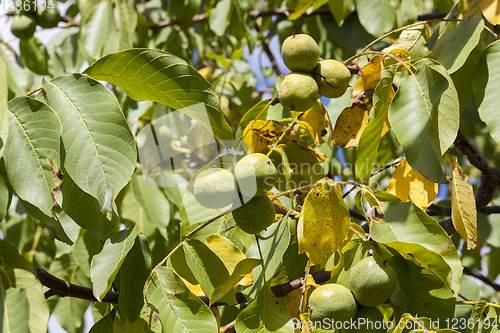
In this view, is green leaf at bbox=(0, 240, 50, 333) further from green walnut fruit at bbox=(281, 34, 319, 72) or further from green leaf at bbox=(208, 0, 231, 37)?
green leaf at bbox=(208, 0, 231, 37)

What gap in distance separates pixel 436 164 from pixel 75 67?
2208mm

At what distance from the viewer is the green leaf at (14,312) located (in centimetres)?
64

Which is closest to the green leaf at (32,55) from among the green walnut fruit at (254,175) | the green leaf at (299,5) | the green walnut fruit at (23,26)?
the green walnut fruit at (23,26)

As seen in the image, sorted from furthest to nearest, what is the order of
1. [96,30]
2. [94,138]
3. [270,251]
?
[96,30]
[270,251]
[94,138]

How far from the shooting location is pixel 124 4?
2.09 m

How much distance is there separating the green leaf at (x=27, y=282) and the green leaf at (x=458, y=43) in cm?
100

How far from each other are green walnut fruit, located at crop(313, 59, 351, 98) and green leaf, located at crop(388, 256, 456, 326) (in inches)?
17.1

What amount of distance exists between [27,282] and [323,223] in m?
0.58

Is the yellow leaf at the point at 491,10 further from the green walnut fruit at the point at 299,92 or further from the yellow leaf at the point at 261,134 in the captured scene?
the yellow leaf at the point at 261,134

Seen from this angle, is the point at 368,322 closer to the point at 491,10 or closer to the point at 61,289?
the point at 61,289

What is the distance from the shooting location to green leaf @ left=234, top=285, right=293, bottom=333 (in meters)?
0.87

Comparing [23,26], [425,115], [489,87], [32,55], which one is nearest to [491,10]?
[489,87]

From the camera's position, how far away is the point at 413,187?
1.04 m

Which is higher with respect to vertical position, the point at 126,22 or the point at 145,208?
the point at 126,22
